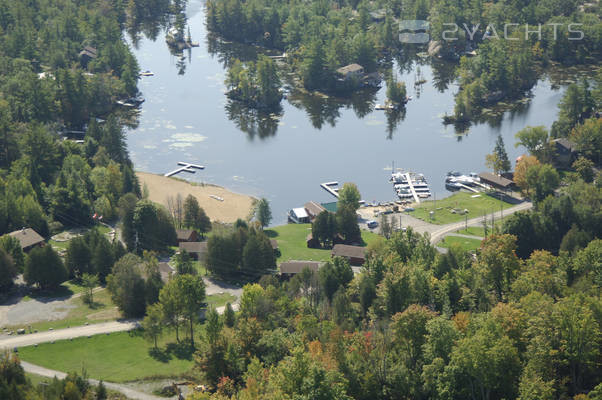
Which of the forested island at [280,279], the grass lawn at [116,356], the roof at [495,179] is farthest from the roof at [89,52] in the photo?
the grass lawn at [116,356]

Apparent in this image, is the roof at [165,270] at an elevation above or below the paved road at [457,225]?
above

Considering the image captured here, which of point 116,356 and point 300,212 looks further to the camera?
point 300,212

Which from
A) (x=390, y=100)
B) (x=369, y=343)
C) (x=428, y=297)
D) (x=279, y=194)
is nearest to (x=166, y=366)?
(x=369, y=343)

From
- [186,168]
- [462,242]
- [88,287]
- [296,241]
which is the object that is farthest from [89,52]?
[462,242]

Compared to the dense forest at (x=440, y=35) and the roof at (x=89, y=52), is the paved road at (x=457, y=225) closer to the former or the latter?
the dense forest at (x=440, y=35)

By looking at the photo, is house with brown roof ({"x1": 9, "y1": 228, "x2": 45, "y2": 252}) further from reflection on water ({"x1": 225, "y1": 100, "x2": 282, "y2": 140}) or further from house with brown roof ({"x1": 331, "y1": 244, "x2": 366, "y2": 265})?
reflection on water ({"x1": 225, "y1": 100, "x2": 282, "y2": 140})

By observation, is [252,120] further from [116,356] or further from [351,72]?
[116,356]

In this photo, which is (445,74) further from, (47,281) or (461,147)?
(47,281)
